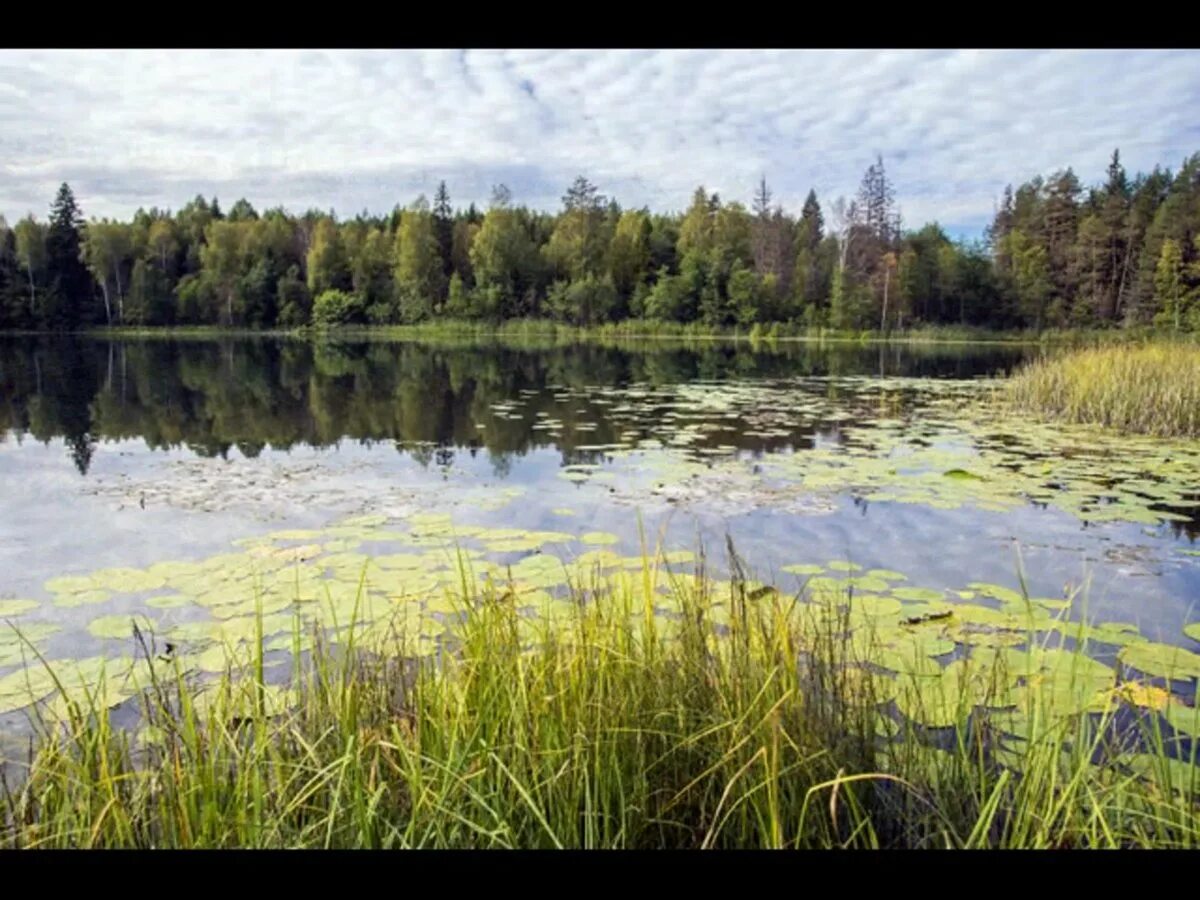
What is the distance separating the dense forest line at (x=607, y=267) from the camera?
3238 cm

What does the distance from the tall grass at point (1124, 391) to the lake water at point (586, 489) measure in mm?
698

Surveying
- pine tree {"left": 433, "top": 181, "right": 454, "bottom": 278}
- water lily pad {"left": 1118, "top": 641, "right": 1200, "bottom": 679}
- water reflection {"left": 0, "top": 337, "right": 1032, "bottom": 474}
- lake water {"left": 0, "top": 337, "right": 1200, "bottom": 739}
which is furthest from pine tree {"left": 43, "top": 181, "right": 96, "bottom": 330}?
water lily pad {"left": 1118, "top": 641, "right": 1200, "bottom": 679}

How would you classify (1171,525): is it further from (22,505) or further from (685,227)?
(685,227)

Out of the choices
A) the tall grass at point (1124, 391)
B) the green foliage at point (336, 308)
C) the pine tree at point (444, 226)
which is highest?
the pine tree at point (444, 226)

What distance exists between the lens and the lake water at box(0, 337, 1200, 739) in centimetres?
380

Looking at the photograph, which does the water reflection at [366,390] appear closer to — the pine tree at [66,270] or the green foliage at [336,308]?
the pine tree at [66,270]

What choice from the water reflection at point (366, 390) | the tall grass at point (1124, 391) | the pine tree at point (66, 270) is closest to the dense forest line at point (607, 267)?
the pine tree at point (66, 270)

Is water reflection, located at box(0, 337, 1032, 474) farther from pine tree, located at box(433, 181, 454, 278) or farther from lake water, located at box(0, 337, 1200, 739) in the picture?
pine tree, located at box(433, 181, 454, 278)

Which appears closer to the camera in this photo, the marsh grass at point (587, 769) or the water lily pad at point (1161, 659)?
the marsh grass at point (587, 769)

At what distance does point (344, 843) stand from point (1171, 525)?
16.7ft

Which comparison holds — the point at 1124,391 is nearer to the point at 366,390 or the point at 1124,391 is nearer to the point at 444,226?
the point at 366,390

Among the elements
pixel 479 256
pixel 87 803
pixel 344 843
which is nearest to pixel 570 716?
pixel 344 843
